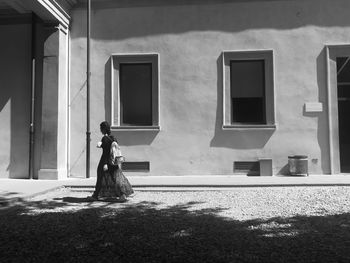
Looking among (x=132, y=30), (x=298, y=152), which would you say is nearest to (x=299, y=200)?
(x=298, y=152)

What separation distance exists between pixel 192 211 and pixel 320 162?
6.13 metres

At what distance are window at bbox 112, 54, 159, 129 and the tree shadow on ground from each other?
546 centimetres

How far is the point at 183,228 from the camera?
20.8 ft

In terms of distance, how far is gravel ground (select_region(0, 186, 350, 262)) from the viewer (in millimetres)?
4973

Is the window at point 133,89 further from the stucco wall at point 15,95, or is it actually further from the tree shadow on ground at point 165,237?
the tree shadow on ground at point 165,237

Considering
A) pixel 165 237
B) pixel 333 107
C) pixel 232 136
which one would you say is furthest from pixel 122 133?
pixel 165 237

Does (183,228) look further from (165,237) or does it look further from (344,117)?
(344,117)

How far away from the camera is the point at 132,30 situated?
42.6ft

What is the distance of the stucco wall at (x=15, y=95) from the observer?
12.8 metres

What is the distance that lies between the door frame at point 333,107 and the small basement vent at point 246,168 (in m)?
2.18

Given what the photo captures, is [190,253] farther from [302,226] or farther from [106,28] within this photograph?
[106,28]

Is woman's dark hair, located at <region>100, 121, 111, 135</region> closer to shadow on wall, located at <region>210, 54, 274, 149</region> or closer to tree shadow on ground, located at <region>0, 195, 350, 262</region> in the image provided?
tree shadow on ground, located at <region>0, 195, 350, 262</region>

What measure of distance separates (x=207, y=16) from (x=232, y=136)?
Result: 3.68 metres

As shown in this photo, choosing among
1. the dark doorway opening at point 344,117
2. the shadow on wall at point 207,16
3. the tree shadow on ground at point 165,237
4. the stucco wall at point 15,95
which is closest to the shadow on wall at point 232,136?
the shadow on wall at point 207,16
